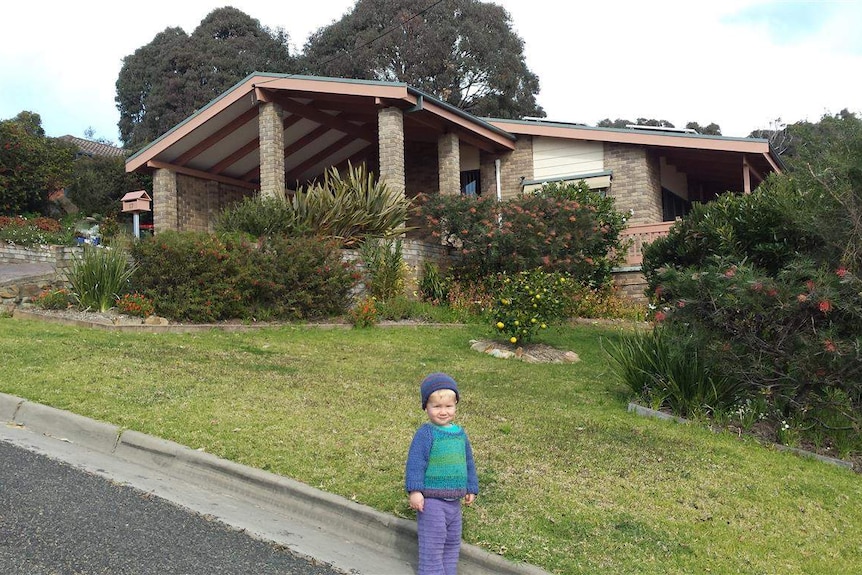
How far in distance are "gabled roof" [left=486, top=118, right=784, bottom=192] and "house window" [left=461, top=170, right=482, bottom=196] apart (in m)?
1.68

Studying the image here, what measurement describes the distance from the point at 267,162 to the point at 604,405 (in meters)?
11.8

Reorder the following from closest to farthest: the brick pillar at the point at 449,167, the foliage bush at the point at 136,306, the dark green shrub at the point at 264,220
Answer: the foliage bush at the point at 136,306
the dark green shrub at the point at 264,220
the brick pillar at the point at 449,167

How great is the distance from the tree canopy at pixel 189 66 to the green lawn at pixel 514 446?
1271 inches

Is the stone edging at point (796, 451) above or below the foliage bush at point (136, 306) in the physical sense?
below

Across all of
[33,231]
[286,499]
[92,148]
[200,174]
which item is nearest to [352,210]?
[200,174]

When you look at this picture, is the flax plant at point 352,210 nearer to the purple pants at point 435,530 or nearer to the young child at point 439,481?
the young child at point 439,481

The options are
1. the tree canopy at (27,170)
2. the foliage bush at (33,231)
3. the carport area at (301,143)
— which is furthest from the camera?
the tree canopy at (27,170)

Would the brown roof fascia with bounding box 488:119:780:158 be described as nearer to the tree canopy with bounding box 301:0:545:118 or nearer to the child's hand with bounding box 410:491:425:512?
the child's hand with bounding box 410:491:425:512

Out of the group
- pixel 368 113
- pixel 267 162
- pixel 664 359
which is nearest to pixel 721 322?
pixel 664 359

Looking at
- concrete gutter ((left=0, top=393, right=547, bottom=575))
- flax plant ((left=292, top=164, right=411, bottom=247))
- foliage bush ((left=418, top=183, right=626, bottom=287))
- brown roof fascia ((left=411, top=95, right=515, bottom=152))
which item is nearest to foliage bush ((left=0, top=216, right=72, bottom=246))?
flax plant ((left=292, top=164, right=411, bottom=247))

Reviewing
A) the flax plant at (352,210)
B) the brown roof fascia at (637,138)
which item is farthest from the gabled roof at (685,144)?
the flax plant at (352,210)

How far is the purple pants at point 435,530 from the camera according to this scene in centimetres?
371

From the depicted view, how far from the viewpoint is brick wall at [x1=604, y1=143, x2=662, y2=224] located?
17641 mm

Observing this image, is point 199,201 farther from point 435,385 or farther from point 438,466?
point 438,466
